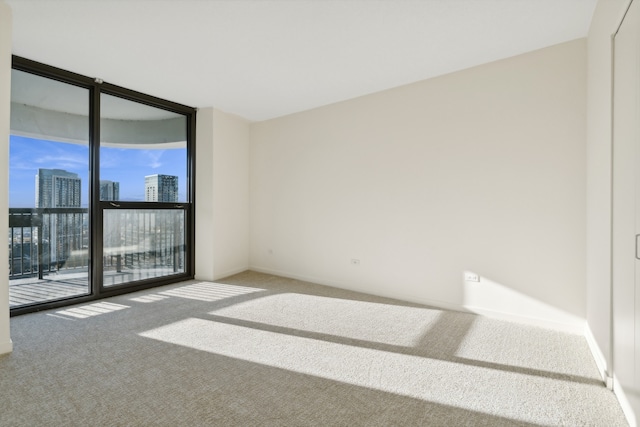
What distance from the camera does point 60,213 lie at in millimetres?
3607

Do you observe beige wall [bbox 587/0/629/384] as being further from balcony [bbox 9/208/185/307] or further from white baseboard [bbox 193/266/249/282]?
balcony [bbox 9/208/185/307]

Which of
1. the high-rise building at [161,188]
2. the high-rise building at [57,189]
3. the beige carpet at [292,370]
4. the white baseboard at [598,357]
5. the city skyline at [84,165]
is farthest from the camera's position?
the high-rise building at [161,188]

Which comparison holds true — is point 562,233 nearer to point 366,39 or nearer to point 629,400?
point 629,400

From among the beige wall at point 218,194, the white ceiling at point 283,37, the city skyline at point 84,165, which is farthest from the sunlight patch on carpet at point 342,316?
the white ceiling at point 283,37

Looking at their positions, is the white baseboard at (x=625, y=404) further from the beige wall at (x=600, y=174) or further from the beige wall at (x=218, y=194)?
the beige wall at (x=218, y=194)

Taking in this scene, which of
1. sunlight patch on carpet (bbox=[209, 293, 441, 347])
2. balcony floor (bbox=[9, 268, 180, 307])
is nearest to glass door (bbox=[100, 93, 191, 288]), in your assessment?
balcony floor (bbox=[9, 268, 180, 307])

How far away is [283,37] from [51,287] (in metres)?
3.58

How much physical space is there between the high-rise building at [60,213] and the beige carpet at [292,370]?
651mm

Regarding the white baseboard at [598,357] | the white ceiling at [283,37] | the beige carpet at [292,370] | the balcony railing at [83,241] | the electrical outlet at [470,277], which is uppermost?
the white ceiling at [283,37]

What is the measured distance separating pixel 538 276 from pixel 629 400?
145cm

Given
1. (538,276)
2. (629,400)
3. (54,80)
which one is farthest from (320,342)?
(54,80)

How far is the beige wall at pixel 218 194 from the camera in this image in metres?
4.84

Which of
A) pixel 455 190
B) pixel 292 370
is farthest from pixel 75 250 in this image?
pixel 455 190

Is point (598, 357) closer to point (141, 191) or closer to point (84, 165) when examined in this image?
point (141, 191)
